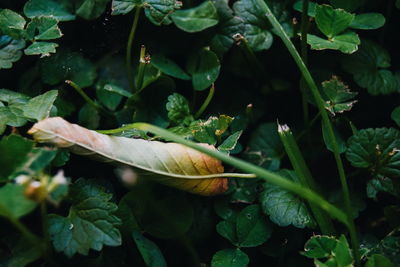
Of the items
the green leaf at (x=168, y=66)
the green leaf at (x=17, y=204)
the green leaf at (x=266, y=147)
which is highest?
the green leaf at (x=17, y=204)

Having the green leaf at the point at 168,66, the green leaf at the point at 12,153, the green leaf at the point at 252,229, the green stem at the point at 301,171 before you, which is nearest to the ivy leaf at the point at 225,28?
the green leaf at the point at 168,66

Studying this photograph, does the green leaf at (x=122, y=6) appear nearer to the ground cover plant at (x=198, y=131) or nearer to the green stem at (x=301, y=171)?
the ground cover plant at (x=198, y=131)

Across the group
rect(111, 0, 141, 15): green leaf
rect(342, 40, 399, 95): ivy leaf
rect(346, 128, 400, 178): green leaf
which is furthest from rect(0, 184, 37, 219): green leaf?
rect(342, 40, 399, 95): ivy leaf

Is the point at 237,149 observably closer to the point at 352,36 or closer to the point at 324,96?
the point at 324,96

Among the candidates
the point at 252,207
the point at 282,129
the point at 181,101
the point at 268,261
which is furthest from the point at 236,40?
the point at 268,261

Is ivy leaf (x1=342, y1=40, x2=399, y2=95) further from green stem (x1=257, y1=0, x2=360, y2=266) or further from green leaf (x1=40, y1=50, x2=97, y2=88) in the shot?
green leaf (x1=40, y1=50, x2=97, y2=88)

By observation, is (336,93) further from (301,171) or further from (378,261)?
(378,261)
